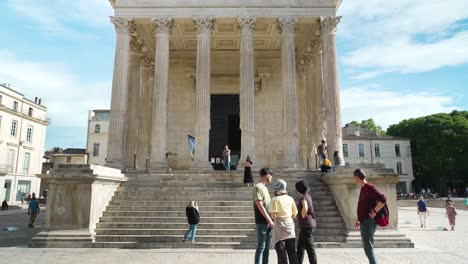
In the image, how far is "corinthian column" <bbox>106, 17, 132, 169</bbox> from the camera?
57.8 feet

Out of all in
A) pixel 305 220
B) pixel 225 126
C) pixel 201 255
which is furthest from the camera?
pixel 225 126

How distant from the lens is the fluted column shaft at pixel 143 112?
21969mm

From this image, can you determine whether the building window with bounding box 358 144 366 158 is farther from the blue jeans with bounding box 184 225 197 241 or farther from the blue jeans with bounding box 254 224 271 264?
the blue jeans with bounding box 254 224 271 264

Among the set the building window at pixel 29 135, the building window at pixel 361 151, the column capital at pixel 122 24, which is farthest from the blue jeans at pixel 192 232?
the building window at pixel 361 151

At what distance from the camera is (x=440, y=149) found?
5319 centimetres

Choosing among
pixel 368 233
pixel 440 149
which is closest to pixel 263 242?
pixel 368 233

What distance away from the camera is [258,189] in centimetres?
602

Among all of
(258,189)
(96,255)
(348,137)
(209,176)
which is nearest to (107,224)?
(96,255)

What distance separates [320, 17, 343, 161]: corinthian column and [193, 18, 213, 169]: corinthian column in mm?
6531

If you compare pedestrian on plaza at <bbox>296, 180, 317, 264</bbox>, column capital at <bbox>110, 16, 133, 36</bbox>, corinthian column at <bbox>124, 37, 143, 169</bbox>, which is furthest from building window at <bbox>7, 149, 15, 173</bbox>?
pedestrian on plaza at <bbox>296, 180, 317, 264</bbox>

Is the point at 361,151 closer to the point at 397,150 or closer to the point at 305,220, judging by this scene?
the point at 397,150

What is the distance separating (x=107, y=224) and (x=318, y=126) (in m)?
13.3

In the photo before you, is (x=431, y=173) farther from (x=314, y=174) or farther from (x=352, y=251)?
(x=352, y=251)

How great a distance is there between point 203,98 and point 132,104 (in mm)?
5320
